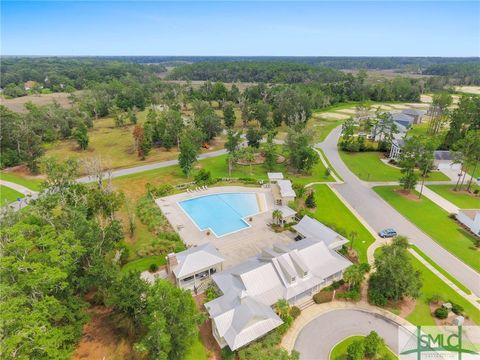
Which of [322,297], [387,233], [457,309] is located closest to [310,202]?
[387,233]

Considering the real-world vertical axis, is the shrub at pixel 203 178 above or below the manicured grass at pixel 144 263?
above

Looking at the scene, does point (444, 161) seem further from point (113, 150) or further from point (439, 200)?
point (113, 150)

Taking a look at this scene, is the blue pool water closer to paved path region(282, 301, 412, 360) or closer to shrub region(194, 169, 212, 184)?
shrub region(194, 169, 212, 184)

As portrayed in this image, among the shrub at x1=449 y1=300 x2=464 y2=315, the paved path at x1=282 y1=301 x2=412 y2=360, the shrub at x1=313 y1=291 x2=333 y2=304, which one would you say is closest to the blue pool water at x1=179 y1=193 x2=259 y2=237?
the shrub at x1=313 y1=291 x2=333 y2=304

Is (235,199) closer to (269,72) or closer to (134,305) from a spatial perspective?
(134,305)

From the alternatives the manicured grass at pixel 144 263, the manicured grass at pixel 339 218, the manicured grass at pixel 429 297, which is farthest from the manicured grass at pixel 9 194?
the manicured grass at pixel 429 297

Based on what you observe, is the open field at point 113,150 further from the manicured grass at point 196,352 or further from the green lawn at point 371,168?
the manicured grass at point 196,352
